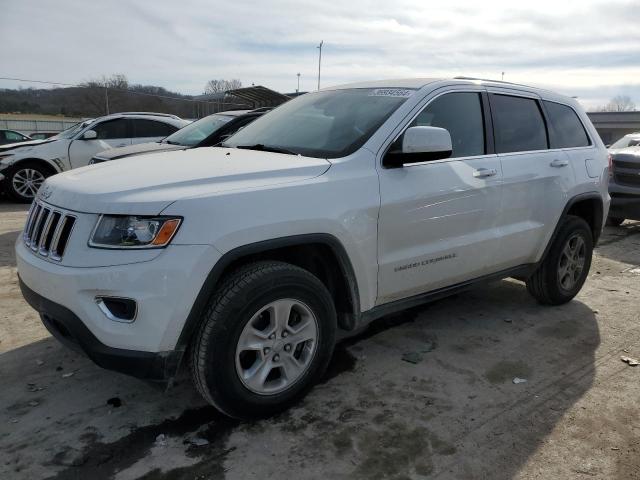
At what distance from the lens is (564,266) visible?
15.7 feet

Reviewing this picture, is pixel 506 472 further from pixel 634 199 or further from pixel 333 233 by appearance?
pixel 634 199

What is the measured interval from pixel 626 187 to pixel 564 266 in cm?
458

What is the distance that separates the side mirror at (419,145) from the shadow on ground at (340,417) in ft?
4.52

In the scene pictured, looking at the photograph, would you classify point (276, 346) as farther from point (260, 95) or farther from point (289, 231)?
point (260, 95)

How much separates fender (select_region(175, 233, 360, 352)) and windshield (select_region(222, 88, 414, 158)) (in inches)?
22.6

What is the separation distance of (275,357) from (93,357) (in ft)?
2.96

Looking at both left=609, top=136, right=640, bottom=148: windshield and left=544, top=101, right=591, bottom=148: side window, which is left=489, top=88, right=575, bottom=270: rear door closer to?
left=544, top=101, right=591, bottom=148: side window

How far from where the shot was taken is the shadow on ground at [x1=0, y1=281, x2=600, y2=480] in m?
2.61

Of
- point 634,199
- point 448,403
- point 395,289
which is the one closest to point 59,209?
point 395,289

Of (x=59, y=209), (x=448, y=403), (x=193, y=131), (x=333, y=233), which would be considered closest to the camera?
(x=59, y=209)

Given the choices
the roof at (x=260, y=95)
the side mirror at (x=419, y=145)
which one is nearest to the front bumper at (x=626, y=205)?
the side mirror at (x=419, y=145)

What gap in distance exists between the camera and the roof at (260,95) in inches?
735

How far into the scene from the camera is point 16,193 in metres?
10.1

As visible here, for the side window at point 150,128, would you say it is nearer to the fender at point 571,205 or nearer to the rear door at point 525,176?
the rear door at point 525,176
